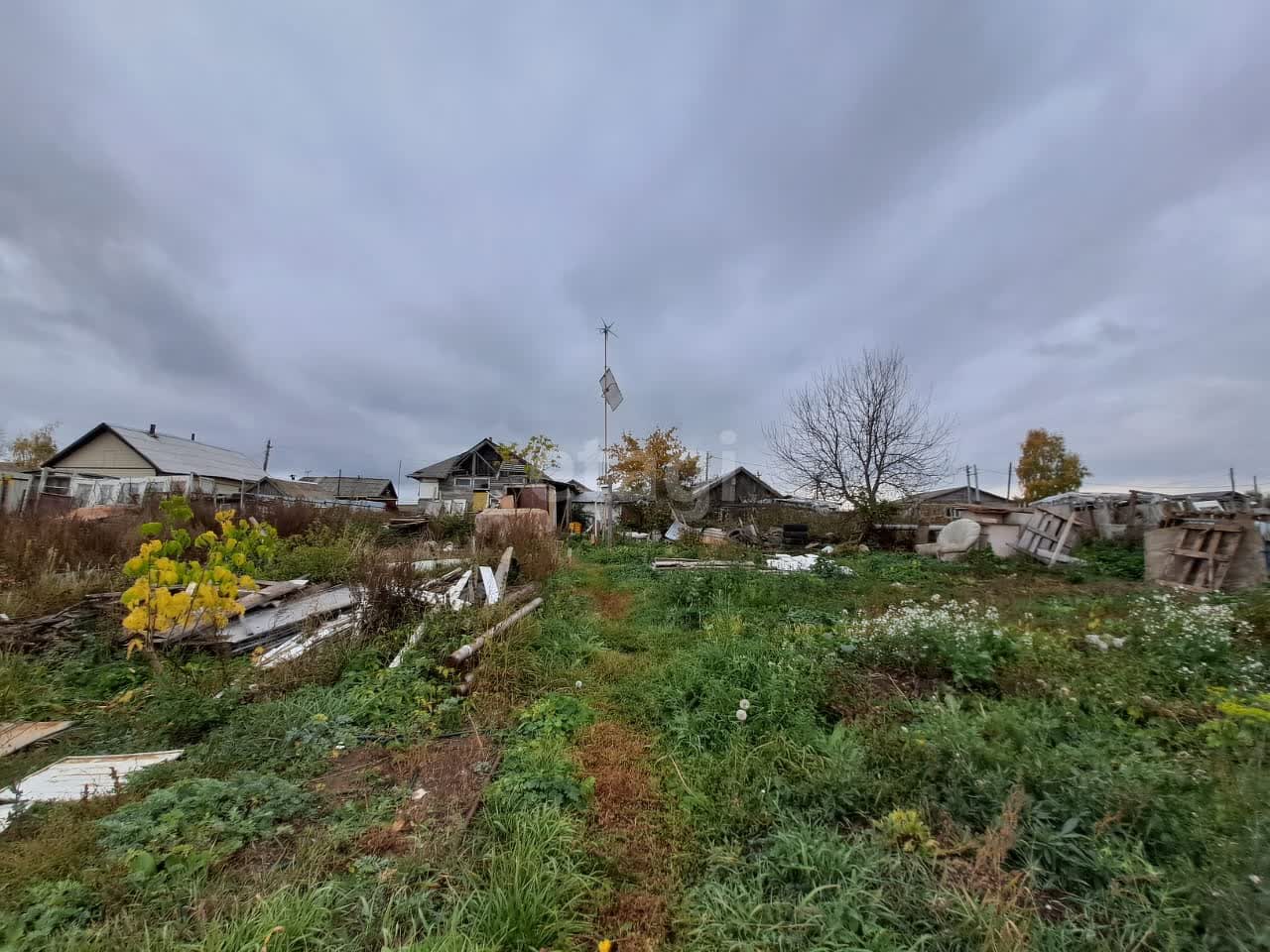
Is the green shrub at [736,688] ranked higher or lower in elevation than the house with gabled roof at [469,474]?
lower

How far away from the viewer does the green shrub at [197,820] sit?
1.86m

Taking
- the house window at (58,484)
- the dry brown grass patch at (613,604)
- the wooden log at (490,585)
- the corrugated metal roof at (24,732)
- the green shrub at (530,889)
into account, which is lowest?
the green shrub at (530,889)

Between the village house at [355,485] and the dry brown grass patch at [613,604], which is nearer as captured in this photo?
the dry brown grass patch at [613,604]

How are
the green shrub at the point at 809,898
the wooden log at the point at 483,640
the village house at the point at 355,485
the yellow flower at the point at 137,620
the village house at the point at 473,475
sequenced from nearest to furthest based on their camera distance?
the green shrub at the point at 809,898 → the yellow flower at the point at 137,620 → the wooden log at the point at 483,640 → the village house at the point at 473,475 → the village house at the point at 355,485

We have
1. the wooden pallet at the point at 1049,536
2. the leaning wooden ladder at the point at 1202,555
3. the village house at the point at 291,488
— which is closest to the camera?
the leaning wooden ladder at the point at 1202,555

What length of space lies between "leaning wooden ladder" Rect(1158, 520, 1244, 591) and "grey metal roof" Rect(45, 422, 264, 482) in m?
34.9

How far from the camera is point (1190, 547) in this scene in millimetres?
8227

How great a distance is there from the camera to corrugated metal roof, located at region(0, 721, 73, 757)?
286 centimetres

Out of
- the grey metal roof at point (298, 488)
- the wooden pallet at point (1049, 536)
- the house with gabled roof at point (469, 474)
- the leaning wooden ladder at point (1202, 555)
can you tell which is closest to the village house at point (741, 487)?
the house with gabled roof at point (469, 474)

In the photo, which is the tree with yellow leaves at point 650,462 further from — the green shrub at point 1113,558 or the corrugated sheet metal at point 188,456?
the corrugated sheet metal at point 188,456

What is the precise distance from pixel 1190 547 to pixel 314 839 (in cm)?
1272

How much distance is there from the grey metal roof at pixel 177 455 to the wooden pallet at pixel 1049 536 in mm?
33736

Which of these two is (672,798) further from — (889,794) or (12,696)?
(12,696)

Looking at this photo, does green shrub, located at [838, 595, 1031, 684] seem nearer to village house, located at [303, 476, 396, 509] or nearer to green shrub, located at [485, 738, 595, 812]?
green shrub, located at [485, 738, 595, 812]
